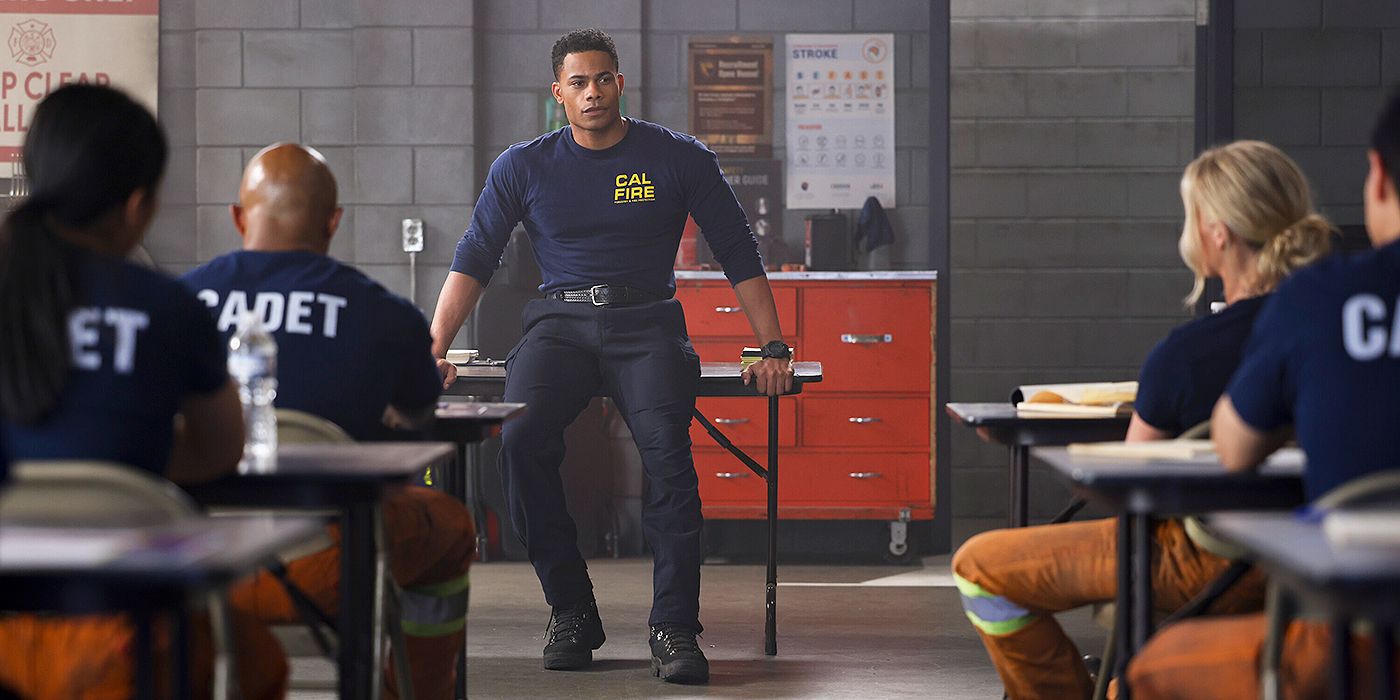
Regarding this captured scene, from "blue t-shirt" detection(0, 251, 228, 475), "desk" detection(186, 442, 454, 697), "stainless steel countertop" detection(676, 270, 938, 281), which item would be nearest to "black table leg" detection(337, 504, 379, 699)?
"desk" detection(186, 442, 454, 697)

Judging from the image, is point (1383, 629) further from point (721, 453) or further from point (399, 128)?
point (399, 128)

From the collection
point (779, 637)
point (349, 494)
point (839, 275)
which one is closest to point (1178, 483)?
point (349, 494)

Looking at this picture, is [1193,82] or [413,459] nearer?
[413,459]

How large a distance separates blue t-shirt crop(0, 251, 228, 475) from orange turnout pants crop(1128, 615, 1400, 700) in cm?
123

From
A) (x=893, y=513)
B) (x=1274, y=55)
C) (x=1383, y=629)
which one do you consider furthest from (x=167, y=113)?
(x=1383, y=629)

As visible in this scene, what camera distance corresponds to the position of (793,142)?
616 cm

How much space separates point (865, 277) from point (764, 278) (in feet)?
5.23

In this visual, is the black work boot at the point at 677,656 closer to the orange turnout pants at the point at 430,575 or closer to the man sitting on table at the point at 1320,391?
the orange turnout pants at the point at 430,575

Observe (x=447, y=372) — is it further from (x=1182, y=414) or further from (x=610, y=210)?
(x=1182, y=414)

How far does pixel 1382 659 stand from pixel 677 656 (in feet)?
8.09

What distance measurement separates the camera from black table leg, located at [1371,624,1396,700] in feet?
4.48

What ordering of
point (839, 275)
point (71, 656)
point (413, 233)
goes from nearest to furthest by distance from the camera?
1. point (71, 656)
2. point (839, 275)
3. point (413, 233)

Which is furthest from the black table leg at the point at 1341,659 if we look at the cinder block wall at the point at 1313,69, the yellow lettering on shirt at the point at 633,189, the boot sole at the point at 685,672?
the cinder block wall at the point at 1313,69

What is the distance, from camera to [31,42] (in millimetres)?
6145
